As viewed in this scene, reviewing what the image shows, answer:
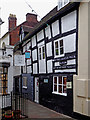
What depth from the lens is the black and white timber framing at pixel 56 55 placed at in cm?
835

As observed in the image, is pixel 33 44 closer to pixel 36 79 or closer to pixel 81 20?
pixel 36 79

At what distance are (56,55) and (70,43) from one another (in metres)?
1.61

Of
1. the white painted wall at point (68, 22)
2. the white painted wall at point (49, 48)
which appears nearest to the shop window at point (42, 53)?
the white painted wall at point (49, 48)

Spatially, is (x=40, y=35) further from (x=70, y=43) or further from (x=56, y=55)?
(x=70, y=43)

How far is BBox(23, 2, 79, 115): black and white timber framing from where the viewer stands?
329 inches

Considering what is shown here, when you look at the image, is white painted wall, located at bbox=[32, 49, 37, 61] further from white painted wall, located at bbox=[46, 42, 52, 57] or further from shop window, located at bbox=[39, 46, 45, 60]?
white painted wall, located at bbox=[46, 42, 52, 57]

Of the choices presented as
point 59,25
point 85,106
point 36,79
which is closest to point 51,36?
point 59,25

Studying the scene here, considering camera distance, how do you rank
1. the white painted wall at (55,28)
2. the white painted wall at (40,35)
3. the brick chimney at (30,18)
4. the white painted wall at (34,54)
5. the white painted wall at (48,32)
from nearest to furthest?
the white painted wall at (55,28) → the white painted wall at (48,32) → the white painted wall at (40,35) → the white painted wall at (34,54) → the brick chimney at (30,18)

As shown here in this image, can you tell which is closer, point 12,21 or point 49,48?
point 49,48

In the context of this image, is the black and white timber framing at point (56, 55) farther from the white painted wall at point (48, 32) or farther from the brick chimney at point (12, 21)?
the brick chimney at point (12, 21)

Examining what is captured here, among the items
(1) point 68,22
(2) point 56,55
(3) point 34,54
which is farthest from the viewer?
(3) point 34,54

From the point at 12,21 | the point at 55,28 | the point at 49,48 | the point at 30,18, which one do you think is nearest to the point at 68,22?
the point at 55,28

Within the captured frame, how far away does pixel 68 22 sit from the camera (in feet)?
28.8

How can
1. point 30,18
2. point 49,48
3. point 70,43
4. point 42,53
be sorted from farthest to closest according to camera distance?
point 30,18 → point 42,53 → point 49,48 → point 70,43
